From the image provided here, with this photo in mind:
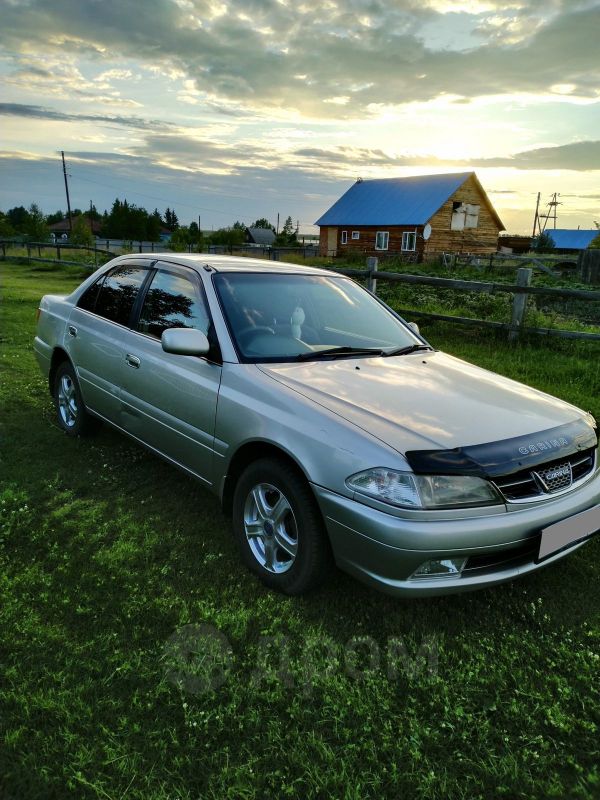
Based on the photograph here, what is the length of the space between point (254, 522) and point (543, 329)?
655 cm

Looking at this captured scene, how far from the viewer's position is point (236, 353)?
3230mm

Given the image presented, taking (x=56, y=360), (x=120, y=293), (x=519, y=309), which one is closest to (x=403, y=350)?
(x=120, y=293)

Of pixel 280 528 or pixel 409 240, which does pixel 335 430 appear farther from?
pixel 409 240

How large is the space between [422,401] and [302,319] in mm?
1142

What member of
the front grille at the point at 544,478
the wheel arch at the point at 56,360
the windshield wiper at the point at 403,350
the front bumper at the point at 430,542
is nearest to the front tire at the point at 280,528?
the front bumper at the point at 430,542

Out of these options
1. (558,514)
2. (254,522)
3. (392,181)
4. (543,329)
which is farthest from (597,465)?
(392,181)

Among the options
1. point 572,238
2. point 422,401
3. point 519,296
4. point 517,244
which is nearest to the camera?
point 422,401

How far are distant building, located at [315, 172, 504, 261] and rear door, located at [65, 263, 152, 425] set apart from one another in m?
34.4

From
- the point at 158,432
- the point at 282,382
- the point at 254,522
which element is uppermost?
the point at 282,382

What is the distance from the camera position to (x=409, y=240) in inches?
1503

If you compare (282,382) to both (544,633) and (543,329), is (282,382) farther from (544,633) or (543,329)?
(543,329)

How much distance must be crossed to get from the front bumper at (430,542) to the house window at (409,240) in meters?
37.4

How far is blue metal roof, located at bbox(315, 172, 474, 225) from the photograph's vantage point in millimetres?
38156

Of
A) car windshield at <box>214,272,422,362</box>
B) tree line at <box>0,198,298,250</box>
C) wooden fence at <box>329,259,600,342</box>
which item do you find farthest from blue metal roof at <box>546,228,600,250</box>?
car windshield at <box>214,272,422,362</box>
